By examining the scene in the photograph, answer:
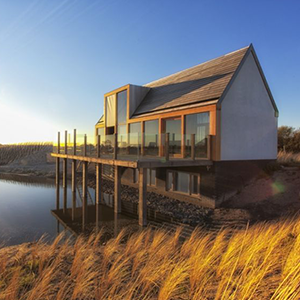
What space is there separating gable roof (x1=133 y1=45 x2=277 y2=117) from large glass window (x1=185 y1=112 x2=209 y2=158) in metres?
0.80

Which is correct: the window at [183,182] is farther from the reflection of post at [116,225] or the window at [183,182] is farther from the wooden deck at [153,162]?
the reflection of post at [116,225]

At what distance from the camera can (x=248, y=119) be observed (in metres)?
13.4

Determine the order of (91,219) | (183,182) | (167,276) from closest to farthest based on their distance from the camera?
(167,276) → (91,219) → (183,182)

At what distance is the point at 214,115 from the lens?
11992mm

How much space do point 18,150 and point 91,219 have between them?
51.9 meters

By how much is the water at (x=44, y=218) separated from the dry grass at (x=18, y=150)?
125ft

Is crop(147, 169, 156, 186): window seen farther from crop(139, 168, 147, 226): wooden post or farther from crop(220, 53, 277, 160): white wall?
crop(139, 168, 147, 226): wooden post

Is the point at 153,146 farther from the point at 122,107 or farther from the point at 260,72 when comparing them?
the point at 122,107

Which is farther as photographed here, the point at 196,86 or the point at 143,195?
the point at 196,86

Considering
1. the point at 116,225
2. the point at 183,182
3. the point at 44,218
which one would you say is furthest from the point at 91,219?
the point at 183,182

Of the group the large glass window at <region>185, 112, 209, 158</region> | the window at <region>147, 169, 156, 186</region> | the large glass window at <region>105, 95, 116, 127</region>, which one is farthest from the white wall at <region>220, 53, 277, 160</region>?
the large glass window at <region>105, 95, 116, 127</region>

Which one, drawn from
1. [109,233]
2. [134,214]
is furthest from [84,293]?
[134,214]

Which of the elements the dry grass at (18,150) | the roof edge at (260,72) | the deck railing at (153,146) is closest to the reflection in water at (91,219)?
the deck railing at (153,146)

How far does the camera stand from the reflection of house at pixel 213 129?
12.0 m
